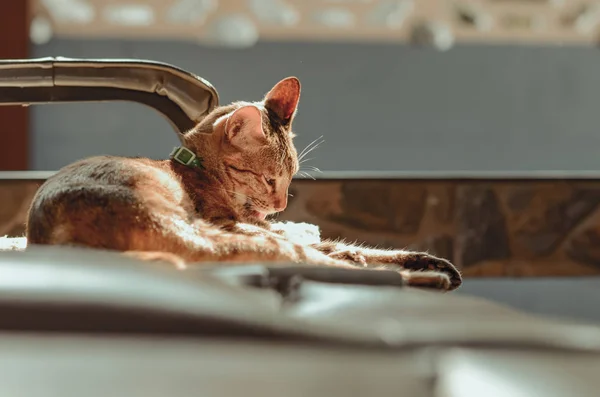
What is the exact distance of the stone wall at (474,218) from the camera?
196cm

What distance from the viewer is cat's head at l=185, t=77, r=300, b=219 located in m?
1.13

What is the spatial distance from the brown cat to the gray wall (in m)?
1.13

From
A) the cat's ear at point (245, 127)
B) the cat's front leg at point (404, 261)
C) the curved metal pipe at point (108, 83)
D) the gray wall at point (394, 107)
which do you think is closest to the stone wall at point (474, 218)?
the gray wall at point (394, 107)

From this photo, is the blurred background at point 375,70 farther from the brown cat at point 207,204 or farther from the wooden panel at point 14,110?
the brown cat at point 207,204

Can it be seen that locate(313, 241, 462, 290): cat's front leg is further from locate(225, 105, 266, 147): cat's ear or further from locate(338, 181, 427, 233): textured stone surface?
locate(338, 181, 427, 233): textured stone surface

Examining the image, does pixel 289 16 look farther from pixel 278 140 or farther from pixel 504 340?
pixel 504 340

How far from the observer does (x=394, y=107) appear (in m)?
2.42

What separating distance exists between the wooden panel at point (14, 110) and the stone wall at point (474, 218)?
39.5 inches

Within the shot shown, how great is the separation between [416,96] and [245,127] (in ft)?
4.63

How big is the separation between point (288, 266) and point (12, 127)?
6.54 feet

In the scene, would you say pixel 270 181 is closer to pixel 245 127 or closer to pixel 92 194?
pixel 245 127

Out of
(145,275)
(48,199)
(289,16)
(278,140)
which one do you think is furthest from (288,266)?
(289,16)

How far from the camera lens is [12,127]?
88.4 inches

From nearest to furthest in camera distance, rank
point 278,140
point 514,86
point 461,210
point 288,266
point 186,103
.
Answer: point 288,266, point 186,103, point 278,140, point 461,210, point 514,86
